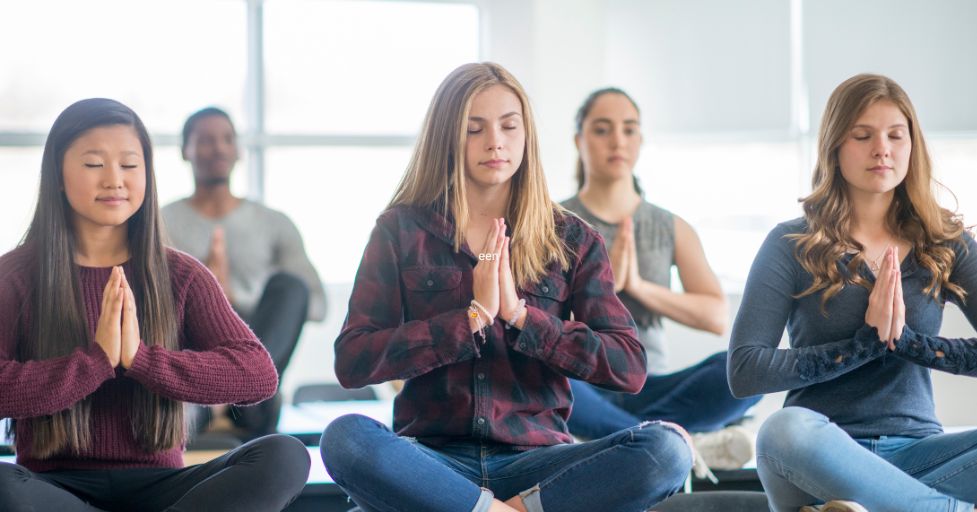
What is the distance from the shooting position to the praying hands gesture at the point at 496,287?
214 cm

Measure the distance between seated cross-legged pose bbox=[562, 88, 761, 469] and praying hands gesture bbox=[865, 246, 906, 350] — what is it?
0.70 m

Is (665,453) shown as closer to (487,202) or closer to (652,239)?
(487,202)

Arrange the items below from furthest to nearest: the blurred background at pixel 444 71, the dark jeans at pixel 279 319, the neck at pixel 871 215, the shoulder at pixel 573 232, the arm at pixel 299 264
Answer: the blurred background at pixel 444 71
the arm at pixel 299 264
the dark jeans at pixel 279 319
the neck at pixel 871 215
the shoulder at pixel 573 232

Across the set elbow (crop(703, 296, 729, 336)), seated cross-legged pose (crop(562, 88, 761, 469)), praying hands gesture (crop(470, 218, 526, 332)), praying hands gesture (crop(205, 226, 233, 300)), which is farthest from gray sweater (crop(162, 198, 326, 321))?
praying hands gesture (crop(470, 218, 526, 332))

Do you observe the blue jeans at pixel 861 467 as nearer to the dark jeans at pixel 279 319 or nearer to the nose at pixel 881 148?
the nose at pixel 881 148

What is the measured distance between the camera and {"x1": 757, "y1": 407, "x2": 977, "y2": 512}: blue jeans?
7.10ft

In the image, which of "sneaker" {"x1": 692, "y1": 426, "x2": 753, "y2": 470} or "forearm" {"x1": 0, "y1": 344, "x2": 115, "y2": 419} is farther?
"sneaker" {"x1": 692, "y1": 426, "x2": 753, "y2": 470}

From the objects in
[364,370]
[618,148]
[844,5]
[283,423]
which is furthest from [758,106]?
[364,370]

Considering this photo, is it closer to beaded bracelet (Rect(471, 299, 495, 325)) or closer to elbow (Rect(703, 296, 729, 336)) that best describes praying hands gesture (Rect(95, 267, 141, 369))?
beaded bracelet (Rect(471, 299, 495, 325))

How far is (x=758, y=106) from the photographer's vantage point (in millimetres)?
5457

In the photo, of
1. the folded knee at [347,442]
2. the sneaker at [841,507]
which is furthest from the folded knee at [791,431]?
the folded knee at [347,442]

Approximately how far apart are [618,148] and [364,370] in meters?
1.38

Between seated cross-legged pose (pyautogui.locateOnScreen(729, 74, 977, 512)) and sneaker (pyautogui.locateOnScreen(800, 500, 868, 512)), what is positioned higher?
seated cross-legged pose (pyautogui.locateOnScreen(729, 74, 977, 512))

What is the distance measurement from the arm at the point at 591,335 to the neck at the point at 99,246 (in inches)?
31.4
